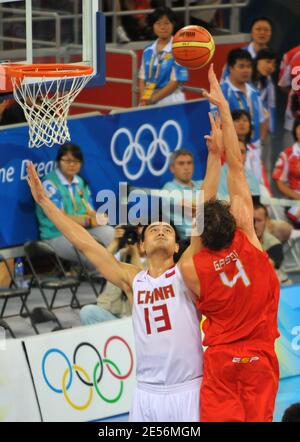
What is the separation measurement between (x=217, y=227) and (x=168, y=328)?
79 cm

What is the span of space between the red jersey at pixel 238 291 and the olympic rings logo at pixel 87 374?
9.26 feet

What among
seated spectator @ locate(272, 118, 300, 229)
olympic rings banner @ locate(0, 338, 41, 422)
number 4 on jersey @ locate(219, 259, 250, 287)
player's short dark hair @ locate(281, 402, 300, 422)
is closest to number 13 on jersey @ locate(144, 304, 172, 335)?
number 4 on jersey @ locate(219, 259, 250, 287)

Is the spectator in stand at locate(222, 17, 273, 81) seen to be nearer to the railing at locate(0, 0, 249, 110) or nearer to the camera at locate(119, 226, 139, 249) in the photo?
the railing at locate(0, 0, 249, 110)

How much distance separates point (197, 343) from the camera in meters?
8.86

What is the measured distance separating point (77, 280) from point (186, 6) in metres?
5.20

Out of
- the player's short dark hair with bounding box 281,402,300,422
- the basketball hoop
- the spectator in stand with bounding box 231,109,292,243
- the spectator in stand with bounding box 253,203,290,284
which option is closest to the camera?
the player's short dark hair with bounding box 281,402,300,422

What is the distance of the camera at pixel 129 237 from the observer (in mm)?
12523

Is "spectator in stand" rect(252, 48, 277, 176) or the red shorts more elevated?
"spectator in stand" rect(252, 48, 277, 176)

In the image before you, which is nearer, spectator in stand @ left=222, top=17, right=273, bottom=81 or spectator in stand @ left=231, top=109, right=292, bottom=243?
spectator in stand @ left=231, top=109, right=292, bottom=243

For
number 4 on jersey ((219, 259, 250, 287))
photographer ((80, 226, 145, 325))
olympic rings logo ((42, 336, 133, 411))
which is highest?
number 4 on jersey ((219, 259, 250, 287))

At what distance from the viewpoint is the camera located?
41.1 ft

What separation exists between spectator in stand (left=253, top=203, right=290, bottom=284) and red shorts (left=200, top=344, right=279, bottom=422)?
4458 mm

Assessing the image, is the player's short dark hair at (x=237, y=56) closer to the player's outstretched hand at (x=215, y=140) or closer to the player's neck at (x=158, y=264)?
the player's outstretched hand at (x=215, y=140)

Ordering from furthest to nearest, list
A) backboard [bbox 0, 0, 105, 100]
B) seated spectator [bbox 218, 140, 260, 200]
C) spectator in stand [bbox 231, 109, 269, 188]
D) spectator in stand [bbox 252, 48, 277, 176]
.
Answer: spectator in stand [bbox 252, 48, 277, 176], spectator in stand [bbox 231, 109, 269, 188], seated spectator [bbox 218, 140, 260, 200], backboard [bbox 0, 0, 105, 100]
